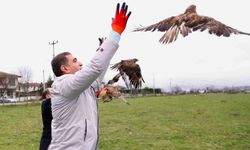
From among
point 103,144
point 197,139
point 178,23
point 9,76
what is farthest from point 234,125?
point 9,76

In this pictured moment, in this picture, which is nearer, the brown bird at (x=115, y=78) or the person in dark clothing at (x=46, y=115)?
the brown bird at (x=115, y=78)

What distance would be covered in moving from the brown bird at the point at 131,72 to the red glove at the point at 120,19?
0.61m

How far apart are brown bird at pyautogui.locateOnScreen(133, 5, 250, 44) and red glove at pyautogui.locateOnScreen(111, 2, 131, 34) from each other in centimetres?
68

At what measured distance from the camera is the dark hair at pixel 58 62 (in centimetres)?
347

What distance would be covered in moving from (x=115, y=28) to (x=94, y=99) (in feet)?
2.66

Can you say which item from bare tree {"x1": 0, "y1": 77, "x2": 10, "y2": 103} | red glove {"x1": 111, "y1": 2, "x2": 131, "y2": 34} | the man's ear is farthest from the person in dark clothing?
bare tree {"x1": 0, "y1": 77, "x2": 10, "y2": 103}

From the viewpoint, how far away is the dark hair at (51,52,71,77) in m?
3.47

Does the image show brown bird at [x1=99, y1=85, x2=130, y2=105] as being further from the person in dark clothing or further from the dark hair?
the person in dark clothing

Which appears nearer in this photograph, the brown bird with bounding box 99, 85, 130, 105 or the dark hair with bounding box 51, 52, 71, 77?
the dark hair with bounding box 51, 52, 71, 77

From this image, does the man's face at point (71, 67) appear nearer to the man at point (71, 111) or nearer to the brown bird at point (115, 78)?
the man at point (71, 111)

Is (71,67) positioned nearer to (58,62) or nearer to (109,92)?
(58,62)

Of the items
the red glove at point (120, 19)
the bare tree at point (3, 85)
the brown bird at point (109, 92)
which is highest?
the bare tree at point (3, 85)

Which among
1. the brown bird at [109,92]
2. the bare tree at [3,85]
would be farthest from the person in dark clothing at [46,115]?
the bare tree at [3,85]

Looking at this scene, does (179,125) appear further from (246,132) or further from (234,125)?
(246,132)
